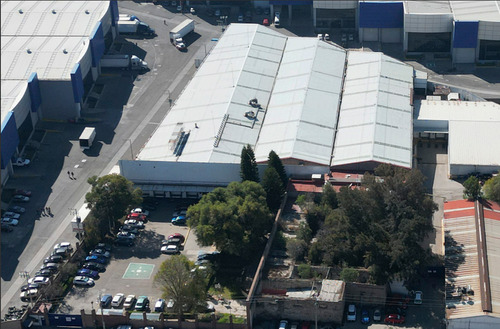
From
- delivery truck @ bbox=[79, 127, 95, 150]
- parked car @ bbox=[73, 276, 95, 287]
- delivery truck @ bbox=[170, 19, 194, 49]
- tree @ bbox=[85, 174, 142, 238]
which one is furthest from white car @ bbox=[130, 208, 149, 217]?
delivery truck @ bbox=[170, 19, 194, 49]

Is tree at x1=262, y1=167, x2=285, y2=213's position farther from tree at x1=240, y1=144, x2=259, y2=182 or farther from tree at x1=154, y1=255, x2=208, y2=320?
tree at x1=154, y1=255, x2=208, y2=320

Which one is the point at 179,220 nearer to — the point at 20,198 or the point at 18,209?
the point at 18,209

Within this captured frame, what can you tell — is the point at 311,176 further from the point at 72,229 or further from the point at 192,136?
the point at 72,229

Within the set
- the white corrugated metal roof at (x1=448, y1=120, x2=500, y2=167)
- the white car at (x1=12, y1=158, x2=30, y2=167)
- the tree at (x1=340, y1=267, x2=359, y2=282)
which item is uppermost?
the white corrugated metal roof at (x1=448, y1=120, x2=500, y2=167)

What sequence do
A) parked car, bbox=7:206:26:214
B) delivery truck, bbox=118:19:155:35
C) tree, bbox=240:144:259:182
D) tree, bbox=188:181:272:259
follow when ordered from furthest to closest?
delivery truck, bbox=118:19:155:35 → parked car, bbox=7:206:26:214 → tree, bbox=240:144:259:182 → tree, bbox=188:181:272:259

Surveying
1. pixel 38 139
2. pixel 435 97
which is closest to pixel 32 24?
pixel 38 139

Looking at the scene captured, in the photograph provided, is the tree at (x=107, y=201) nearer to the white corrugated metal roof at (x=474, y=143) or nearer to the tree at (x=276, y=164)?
the tree at (x=276, y=164)
